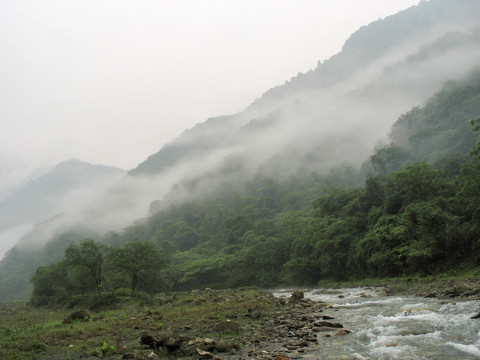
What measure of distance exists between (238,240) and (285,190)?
5534 centimetres

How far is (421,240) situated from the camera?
39.3 meters

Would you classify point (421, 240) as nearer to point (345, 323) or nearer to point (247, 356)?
point (345, 323)

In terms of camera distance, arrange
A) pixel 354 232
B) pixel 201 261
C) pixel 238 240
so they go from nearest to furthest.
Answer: pixel 354 232
pixel 201 261
pixel 238 240

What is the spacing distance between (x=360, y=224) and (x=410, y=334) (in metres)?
45.1

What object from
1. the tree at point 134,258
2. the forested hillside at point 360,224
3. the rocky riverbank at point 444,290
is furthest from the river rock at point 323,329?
the tree at point 134,258

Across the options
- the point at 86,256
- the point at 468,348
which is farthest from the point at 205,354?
the point at 86,256

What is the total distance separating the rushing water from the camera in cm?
1277

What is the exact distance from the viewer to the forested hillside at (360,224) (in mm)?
38562

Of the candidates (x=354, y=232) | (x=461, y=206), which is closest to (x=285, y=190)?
(x=354, y=232)

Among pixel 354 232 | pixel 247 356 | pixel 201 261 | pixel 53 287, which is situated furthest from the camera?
pixel 201 261

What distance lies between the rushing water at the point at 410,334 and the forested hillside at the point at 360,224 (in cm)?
1675

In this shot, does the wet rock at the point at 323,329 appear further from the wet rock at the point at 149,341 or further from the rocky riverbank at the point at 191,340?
the wet rock at the point at 149,341

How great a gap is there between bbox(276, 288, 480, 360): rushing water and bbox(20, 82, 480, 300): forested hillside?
16.8 m

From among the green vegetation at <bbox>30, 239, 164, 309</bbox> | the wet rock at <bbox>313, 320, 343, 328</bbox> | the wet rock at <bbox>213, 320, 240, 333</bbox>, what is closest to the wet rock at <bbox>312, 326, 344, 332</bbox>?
the wet rock at <bbox>313, 320, 343, 328</bbox>
